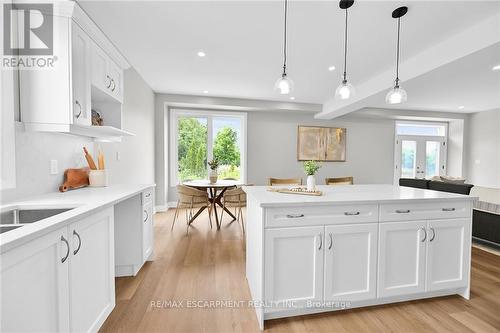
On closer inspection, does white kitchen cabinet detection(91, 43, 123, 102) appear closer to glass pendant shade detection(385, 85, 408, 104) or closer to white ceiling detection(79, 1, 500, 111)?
white ceiling detection(79, 1, 500, 111)

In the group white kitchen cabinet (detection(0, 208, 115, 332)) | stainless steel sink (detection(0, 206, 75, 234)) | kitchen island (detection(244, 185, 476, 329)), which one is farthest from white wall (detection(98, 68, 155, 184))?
kitchen island (detection(244, 185, 476, 329))

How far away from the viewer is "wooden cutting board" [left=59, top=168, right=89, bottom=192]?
6.06 ft

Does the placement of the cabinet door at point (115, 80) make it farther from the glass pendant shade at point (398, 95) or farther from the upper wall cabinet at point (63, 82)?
the glass pendant shade at point (398, 95)

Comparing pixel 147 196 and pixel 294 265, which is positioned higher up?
pixel 147 196

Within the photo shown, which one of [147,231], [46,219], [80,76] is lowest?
[147,231]

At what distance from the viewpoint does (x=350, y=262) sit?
5.17 ft

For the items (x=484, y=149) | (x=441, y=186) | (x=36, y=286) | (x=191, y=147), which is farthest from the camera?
(x=484, y=149)

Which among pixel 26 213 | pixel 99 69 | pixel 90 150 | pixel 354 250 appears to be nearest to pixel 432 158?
pixel 354 250

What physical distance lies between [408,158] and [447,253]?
5.54 meters

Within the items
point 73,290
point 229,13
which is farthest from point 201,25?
point 73,290

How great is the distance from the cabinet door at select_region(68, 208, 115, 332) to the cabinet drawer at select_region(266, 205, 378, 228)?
1.09m

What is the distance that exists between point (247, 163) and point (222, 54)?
294cm

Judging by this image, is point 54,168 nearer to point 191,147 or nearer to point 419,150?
point 191,147

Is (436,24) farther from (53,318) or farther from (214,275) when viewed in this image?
(53,318)
